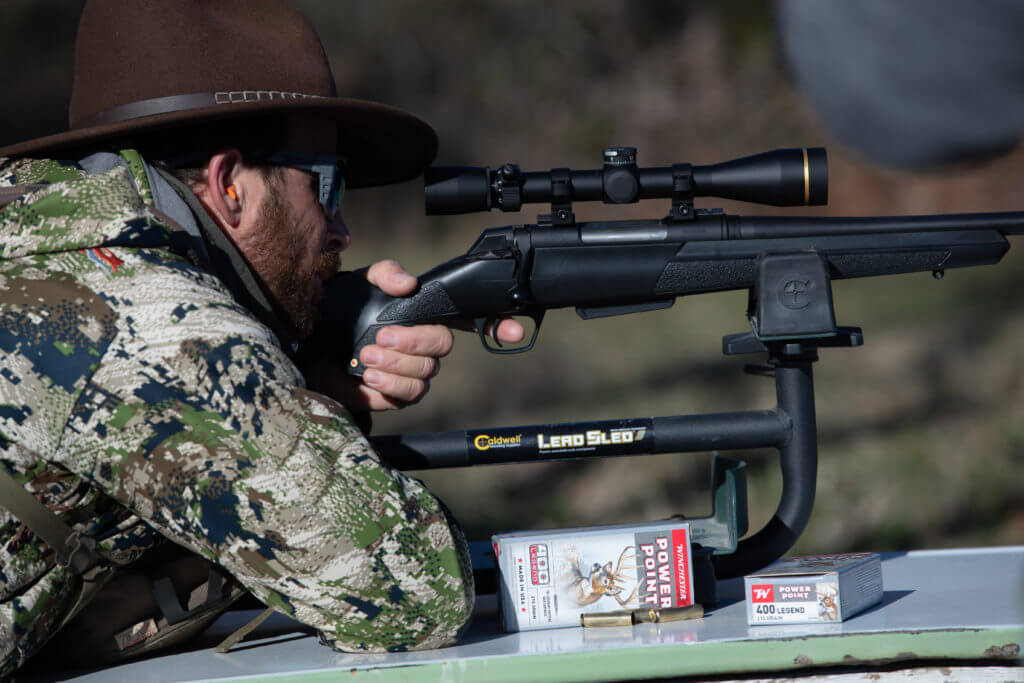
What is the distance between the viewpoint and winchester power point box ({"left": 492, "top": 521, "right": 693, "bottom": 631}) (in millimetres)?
2141

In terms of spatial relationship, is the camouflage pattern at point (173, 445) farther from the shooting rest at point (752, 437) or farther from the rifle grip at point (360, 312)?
the rifle grip at point (360, 312)

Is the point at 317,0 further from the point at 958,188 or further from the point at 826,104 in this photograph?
the point at 958,188

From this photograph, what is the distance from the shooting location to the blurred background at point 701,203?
19.6ft

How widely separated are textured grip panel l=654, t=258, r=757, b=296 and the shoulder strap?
1.47 metres

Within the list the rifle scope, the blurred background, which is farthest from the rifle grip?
the blurred background

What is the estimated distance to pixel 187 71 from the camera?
2297mm

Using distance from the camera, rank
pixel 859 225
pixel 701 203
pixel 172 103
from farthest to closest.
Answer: pixel 701 203 → pixel 859 225 → pixel 172 103

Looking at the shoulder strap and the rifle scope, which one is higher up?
the rifle scope

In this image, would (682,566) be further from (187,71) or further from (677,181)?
(187,71)

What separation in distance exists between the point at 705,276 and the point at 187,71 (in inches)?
52.8

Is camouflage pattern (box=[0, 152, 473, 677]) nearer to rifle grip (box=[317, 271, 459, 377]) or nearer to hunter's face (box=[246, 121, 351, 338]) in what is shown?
hunter's face (box=[246, 121, 351, 338])

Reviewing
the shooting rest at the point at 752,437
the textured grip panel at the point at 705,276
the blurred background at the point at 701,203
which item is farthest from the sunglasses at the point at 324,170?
the blurred background at the point at 701,203

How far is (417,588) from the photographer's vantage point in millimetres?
1938

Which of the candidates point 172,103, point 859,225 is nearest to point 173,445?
point 172,103
